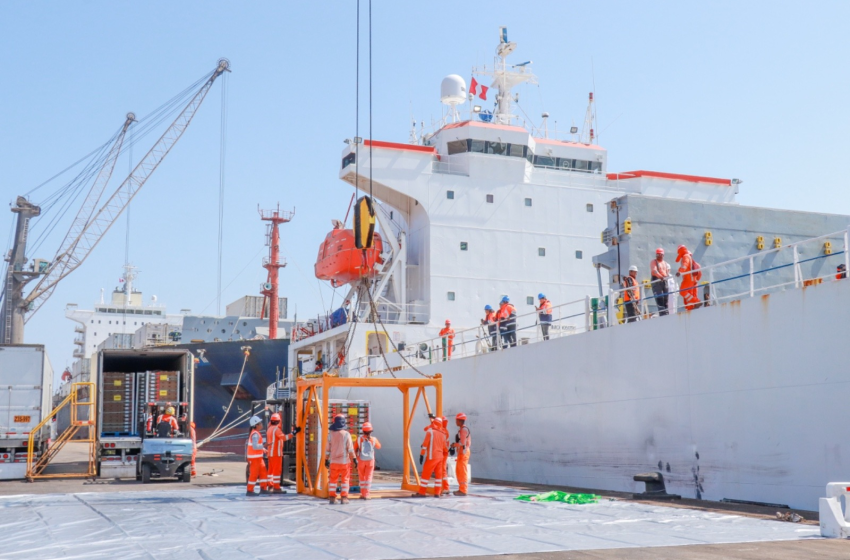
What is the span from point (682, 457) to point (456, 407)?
798 cm

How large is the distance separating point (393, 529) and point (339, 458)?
329 cm

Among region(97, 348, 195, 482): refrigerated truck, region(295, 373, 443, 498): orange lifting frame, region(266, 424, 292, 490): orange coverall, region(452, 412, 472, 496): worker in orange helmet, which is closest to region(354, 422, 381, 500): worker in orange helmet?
region(295, 373, 443, 498): orange lifting frame

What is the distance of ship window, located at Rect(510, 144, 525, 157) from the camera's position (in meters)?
27.4

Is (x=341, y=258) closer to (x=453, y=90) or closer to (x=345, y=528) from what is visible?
(x=453, y=90)

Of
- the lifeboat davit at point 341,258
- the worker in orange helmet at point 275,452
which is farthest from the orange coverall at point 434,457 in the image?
the lifeboat davit at point 341,258

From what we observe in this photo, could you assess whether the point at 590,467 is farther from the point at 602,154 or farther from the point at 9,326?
the point at 9,326

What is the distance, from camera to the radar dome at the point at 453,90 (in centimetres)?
2950

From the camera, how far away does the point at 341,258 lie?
2844cm

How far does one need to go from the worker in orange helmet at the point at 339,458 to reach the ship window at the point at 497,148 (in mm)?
16379

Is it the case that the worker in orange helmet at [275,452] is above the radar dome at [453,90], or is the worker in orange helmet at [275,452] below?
below

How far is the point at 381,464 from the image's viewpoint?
23.0 metres

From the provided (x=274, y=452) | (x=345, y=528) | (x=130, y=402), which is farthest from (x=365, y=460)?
(x=130, y=402)

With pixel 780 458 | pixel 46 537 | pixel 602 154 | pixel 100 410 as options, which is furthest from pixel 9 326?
pixel 780 458

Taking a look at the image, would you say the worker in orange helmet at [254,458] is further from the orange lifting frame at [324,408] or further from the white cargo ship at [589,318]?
the white cargo ship at [589,318]
